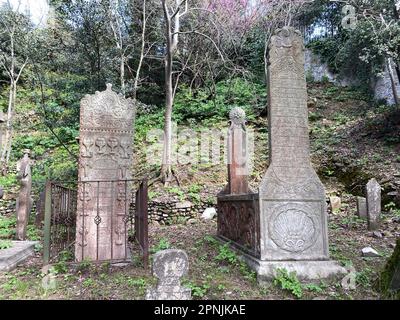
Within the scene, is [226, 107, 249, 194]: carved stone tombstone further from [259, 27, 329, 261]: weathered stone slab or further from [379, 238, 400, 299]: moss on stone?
[379, 238, 400, 299]: moss on stone

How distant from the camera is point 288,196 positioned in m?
4.63

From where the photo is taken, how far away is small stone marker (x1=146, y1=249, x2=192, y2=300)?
131 inches

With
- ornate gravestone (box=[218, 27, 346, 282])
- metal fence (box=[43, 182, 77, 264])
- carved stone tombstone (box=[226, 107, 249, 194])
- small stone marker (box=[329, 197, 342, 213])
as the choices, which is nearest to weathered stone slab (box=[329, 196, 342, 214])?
small stone marker (box=[329, 197, 342, 213])

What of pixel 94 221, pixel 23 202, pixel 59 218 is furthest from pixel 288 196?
pixel 23 202

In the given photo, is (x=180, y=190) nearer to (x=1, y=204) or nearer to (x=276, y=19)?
(x=1, y=204)

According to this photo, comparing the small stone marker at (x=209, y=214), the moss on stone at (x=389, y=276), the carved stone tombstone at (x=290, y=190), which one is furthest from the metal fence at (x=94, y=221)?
the small stone marker at (x=209, y=214)

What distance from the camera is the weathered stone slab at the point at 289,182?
453 centimetres

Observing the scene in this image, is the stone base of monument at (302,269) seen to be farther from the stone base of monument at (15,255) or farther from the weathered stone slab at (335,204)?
the weathered stone slab at (335,204)

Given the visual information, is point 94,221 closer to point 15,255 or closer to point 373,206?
point 15,255

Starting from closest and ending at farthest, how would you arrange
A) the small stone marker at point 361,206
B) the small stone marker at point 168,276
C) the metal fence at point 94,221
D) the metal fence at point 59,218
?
1. the small stone marker at point 168,276
2. the metal fence at point 59,218
3. the metal fence at point 94,221
4. the small stone marker at point 361,206

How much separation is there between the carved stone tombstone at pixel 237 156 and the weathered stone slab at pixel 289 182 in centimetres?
227

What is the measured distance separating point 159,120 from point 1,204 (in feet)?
27.0

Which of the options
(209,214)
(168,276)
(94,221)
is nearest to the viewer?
(168,276)

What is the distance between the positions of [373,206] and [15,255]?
7.33m
